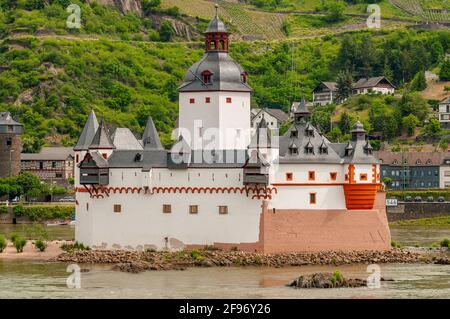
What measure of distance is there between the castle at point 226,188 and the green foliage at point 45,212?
37.0m

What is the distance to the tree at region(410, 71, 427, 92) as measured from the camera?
162875 millimetres

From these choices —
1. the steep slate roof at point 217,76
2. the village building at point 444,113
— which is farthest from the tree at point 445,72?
the steep slate roof at point 217,76

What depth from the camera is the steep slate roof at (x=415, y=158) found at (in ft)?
444

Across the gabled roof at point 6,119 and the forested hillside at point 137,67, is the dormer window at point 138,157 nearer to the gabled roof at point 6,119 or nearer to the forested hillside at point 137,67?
the gabled roof at point 6,119

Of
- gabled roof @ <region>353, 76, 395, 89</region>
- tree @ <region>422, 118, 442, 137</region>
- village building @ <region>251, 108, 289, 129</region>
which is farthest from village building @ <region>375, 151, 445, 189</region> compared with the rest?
gabled roof @ <region>353, 76, 395, 89</region>

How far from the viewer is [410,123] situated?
486 feet

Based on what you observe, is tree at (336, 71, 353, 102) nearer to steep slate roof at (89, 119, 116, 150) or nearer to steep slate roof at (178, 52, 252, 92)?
steep slate roof at (178, 52, 252, 92)

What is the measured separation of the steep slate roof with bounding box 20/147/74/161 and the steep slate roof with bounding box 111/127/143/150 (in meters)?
54.3

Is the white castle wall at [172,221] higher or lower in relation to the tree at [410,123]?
lower

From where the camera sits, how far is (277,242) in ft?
263

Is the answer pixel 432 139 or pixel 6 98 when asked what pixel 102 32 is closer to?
pixel 6 98

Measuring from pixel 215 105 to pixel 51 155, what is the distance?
6103 cm

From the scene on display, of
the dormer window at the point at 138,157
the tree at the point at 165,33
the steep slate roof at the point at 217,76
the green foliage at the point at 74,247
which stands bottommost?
the green foliage at the point at 74,247
